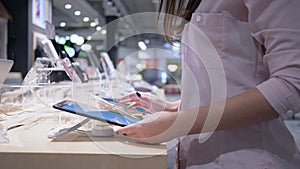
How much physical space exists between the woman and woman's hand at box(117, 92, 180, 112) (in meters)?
0.22

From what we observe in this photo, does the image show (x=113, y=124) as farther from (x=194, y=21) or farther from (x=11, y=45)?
(x=11, y=45)

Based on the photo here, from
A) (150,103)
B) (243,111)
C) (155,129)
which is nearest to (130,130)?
(155,129)

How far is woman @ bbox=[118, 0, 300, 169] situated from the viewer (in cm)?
51

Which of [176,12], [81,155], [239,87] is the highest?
[176,12]

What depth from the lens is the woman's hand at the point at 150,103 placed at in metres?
0.89

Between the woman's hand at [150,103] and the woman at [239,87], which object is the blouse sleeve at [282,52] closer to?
the woman at [239,87]

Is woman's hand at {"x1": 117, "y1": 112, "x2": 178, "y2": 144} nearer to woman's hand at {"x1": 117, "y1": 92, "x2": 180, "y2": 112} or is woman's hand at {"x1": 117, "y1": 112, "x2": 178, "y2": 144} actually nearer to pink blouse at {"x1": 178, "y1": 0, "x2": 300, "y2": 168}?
pink blouse at {"x1": 178, "y1": 0, "x2": 300, "y2": 168}

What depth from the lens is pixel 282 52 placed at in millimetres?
505

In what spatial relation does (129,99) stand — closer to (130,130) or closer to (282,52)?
(130,130)

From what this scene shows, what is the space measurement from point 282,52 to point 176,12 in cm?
27

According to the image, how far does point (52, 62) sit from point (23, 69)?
486 centimetres

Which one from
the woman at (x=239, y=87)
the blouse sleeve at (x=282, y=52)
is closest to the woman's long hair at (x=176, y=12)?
the woman at (x=239, y=87)

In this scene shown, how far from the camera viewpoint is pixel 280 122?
61 cm

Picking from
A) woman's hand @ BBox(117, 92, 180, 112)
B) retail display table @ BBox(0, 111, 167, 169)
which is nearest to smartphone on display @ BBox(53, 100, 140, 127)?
retail display table @ BBox(0, 111, 167, 169)
